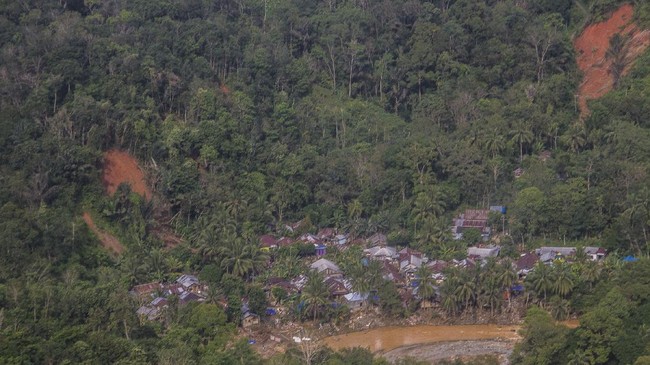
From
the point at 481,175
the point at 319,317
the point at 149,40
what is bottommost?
the point at 319,317

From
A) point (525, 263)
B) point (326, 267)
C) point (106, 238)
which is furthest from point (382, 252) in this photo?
point (106, 238)

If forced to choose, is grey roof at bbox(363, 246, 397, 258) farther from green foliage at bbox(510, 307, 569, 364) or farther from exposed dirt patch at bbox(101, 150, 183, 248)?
green foliage at bbox(510, 307, 569, 364)

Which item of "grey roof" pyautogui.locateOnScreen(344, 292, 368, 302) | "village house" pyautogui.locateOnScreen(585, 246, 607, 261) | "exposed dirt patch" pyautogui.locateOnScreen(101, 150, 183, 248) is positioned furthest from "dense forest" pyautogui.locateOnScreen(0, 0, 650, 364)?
"grey roof" pyautogui.locateOnScreen(344, 292, 368, 302)

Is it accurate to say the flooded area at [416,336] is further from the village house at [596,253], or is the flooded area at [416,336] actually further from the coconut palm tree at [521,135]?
the coconut palm tree at [521,135]

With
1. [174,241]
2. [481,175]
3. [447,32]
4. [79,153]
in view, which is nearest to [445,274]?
[481,175]

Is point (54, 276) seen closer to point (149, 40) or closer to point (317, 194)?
point (317, 194)
